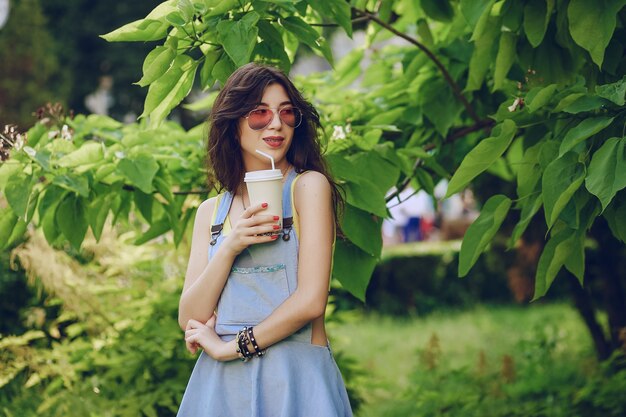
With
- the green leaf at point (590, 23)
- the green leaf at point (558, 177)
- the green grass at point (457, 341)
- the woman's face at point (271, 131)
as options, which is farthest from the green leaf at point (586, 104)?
the green grass at point (457, 341)

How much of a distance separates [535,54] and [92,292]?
2.70 m

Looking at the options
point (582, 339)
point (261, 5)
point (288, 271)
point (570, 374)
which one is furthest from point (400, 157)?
point (582, 339)

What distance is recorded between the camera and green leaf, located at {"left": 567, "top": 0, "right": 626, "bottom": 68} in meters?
2.91

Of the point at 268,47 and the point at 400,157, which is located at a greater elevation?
the point at 268,47

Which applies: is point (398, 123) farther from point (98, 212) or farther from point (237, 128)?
point (237, 128)

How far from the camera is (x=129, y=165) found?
3.37 metres

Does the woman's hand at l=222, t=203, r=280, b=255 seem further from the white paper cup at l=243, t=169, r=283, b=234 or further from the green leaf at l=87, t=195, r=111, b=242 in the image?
the green leaf at l=87, t=195, r=111, b=242

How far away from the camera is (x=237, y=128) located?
255cm

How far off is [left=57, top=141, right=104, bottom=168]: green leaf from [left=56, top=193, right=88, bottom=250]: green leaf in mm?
183

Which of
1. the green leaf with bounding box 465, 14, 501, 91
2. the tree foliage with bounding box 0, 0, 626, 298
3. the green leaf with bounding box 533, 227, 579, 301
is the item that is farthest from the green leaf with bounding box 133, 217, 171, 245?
the green leaf with bounding box 533, 227, 579, 301

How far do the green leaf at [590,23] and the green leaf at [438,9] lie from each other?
94 centimetres

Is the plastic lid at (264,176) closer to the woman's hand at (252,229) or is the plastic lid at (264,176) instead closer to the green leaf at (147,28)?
the woman's hand at (252,229)

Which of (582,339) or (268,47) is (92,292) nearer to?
(268,47)

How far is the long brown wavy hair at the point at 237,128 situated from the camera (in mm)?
2492
